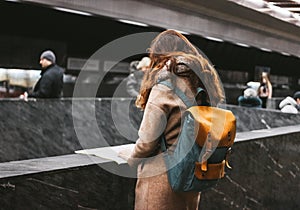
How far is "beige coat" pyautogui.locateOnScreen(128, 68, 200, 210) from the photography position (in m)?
2.41

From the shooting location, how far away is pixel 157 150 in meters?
2.53

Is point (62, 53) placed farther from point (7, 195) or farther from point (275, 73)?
point (275, 73)

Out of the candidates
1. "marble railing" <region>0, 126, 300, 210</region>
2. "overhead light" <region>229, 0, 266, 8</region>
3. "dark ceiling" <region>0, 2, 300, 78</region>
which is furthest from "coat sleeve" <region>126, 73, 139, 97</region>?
"marble railing" <region>0, 126, 300, 210</region>

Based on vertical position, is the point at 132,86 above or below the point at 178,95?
below

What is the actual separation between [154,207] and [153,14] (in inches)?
295

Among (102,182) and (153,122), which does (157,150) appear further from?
(102,182)

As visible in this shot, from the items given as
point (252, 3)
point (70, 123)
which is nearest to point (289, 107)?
point (252, 3)

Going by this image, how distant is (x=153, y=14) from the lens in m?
9.72

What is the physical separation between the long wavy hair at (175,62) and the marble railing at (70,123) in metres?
2.80

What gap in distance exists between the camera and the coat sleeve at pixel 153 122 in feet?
7.87

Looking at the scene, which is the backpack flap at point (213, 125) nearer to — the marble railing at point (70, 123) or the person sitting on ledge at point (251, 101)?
the marble railing at point (70, 123)

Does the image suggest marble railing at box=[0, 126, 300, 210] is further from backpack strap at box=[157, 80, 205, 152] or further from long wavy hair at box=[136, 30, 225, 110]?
long wavy hair at box=[136, 30, 225, 110]

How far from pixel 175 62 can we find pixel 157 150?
460 millimetres

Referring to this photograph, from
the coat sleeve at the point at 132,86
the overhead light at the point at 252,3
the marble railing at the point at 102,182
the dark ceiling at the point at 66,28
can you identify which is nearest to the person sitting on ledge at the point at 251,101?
the overhead light at the point at 252,3
